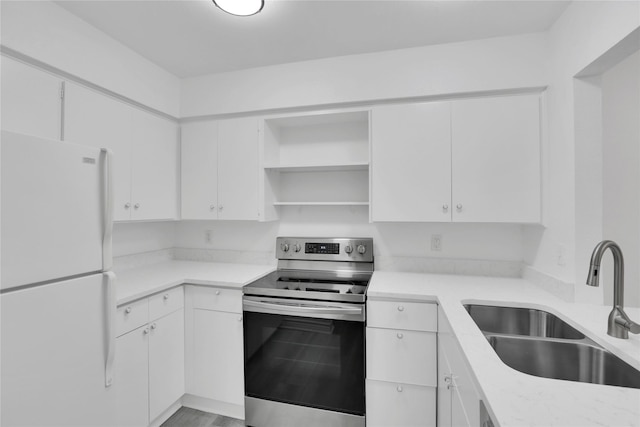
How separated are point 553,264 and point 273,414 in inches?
74.2

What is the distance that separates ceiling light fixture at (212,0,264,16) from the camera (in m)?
1.45

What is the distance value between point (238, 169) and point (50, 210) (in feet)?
4.26

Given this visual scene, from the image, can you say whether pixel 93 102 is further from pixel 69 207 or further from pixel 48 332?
pixel 48 332

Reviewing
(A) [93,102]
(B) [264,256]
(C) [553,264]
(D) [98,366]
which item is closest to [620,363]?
(C) [553,264]

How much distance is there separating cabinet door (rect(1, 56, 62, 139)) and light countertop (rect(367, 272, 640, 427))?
1949 mm

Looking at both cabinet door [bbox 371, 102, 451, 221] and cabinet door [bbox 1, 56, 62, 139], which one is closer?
cabinet door [bbox 1, 56, 62, 139]

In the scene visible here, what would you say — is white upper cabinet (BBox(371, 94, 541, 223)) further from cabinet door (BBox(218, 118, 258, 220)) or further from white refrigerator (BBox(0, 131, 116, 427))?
white refrigerator (BBox(0, 131, 116, 427))

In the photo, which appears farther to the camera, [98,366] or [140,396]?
[140,396]

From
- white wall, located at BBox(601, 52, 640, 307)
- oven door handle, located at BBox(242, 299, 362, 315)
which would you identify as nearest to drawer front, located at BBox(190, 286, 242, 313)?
oven door handle, located at BBox(242, 299, 362, 315)

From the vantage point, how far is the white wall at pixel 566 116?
4.26 ft

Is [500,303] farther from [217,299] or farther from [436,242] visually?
[217,299]

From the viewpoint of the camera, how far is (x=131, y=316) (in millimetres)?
1666

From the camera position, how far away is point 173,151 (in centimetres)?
243

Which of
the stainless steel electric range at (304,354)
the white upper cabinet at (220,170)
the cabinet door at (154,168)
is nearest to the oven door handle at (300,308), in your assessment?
the stainless steel electric range at (304,354)
